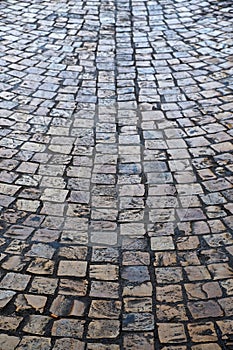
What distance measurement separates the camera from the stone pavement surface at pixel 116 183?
2.81 meters

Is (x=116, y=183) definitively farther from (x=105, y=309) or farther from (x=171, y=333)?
(x=171, y=333)

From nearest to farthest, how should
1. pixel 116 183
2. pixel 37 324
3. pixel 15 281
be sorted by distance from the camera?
pixel 37 324
pixel 15 281
pixel 116 183

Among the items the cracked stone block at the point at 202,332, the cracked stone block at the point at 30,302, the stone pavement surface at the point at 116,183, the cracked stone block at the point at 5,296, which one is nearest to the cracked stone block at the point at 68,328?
the stone pavement surface at the point at 116,183

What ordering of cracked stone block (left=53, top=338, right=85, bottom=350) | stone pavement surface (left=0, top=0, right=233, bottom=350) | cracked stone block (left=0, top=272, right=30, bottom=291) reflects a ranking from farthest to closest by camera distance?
cracked stone block (left=0, top=272, right=30, bottom=291) < stone pavement surface (left=0, top=0, right=233, bottom=350) < cracked stone block (left=53, top=338, right=85, bottom=350)

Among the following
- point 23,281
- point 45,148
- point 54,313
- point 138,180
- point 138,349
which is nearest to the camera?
point 138,349

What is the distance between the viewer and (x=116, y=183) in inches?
150

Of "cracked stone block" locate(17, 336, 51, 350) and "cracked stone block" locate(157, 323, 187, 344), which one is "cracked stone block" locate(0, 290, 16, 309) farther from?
"cracked stone block" locate(157, 323, 187, 344)

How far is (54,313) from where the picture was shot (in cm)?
283

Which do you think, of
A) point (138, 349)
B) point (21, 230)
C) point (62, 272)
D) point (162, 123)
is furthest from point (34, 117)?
point (138, 349)

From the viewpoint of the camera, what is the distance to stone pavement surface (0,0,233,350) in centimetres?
281

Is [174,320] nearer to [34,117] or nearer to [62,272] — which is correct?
[62,272]

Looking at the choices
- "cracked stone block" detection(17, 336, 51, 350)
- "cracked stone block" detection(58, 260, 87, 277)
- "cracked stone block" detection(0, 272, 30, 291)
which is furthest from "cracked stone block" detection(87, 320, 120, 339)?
"cracked stone block" detection(0, 272, 30, 291)

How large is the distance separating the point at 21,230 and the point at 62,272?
0.48m

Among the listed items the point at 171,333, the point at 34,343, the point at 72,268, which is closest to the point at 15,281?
the point at 72,268
